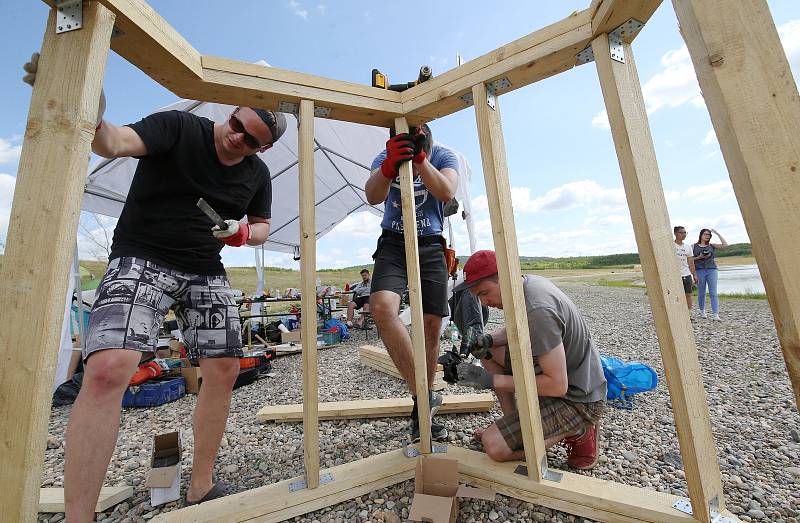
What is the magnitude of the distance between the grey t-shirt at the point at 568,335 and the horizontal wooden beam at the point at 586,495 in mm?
471

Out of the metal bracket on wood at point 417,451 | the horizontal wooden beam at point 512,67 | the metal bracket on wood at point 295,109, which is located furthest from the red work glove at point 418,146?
the metal bracket on wood at point 417,451

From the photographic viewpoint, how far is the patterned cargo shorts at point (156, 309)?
1.55 meters

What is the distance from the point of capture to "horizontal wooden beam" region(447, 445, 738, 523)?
62.9 inches

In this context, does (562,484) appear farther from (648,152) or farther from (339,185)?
(339,185)

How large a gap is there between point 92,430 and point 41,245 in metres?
0.82

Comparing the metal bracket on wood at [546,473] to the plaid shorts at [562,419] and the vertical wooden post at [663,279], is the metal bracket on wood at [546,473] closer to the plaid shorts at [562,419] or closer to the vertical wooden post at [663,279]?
the plaid shorts at [562,419]

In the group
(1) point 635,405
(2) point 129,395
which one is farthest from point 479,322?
(2) point 129,395

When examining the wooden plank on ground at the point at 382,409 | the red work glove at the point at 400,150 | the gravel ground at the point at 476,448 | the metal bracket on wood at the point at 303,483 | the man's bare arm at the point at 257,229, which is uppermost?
the red work glove at the point at 400,150

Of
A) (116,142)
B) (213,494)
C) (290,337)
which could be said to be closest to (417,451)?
(213,494)

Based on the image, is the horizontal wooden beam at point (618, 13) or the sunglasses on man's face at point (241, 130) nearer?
the horizontal wooden beam at point (618, 13)

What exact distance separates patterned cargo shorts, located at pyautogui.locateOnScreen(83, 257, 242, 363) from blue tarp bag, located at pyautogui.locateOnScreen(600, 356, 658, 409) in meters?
3.06

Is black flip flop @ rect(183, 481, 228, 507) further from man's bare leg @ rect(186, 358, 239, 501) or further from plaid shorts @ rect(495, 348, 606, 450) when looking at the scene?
plaid shorts @ rect(495, 348, 606, 450)

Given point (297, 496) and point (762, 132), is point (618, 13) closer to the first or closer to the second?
point (762, 132)

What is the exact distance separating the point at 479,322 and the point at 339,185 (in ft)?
18.7
